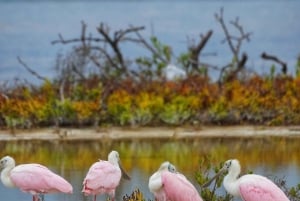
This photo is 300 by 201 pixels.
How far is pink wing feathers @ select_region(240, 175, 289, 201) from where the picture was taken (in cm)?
967

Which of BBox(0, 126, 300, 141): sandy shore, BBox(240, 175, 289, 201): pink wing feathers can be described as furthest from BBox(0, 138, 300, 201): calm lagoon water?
BBox(240, 175, 289, 201): pink wing feathers

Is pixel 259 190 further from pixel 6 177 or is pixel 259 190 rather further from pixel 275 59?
pixel 275 59

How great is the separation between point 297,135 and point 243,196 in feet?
36.8

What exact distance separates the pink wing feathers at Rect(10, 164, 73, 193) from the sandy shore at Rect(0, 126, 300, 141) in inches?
378

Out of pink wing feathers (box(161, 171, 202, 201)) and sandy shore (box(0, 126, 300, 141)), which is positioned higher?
pink wing feathers (box(161, 171, 202, 201))

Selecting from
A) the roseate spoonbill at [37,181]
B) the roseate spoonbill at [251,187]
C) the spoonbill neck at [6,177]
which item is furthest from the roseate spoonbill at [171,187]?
the spoonbill neck at [6,177]

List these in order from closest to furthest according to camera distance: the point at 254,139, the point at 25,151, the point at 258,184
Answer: the point at 258,184
the point at 25,151
the point at 254,139

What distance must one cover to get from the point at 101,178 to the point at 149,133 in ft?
33.9

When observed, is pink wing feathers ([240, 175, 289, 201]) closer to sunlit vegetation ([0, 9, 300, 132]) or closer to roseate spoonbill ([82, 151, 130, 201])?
roseate spoonbill ([82, 151, 130, 201])

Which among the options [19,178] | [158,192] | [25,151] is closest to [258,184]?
[158,192]

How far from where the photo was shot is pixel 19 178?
448 inches

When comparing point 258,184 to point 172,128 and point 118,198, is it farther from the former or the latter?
point 172,128

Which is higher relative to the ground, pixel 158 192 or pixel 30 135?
pixel 158 192

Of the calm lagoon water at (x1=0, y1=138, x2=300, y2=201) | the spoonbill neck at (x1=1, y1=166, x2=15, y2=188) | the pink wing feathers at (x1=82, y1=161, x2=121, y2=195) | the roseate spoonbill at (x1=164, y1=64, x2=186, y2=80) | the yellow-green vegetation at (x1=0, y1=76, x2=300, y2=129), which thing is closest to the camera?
the pink wing feathers at (x1=82, y1=161, x2=121, y2=195)
